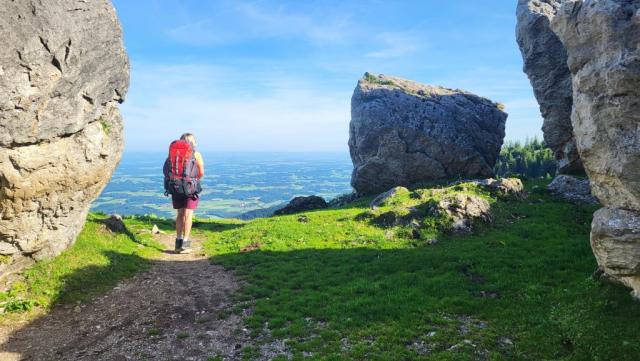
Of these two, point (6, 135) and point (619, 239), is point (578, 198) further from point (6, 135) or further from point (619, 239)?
point (6, 135)

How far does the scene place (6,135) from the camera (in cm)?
1736

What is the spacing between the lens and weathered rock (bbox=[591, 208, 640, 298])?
14.5m

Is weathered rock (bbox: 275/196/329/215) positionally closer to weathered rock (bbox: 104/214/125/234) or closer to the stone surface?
weathered rock (bbox: 104/214/125/234)

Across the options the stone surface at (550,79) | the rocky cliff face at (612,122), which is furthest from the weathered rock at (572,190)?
the rocky cliff face at (612,122)

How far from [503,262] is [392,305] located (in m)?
8.87

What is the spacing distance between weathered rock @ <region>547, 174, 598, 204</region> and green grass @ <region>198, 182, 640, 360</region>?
20.7 ft

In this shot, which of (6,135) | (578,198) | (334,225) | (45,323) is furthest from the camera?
(578,198)

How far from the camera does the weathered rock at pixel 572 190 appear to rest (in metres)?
36.7

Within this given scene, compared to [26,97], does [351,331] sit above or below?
below

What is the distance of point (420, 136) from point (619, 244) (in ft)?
145

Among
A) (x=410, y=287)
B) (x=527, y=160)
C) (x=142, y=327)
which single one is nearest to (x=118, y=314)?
(x=142, y=327)

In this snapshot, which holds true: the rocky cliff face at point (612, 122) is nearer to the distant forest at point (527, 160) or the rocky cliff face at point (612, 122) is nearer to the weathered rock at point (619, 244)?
the weathered rock at point (619, 244)

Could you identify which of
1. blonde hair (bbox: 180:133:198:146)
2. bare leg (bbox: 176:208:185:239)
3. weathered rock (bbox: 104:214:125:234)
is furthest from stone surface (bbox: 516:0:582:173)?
weathered rock (bbox: 104:214:125:234)

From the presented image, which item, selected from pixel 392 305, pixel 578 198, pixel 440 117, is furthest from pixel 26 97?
pixel 440 117
